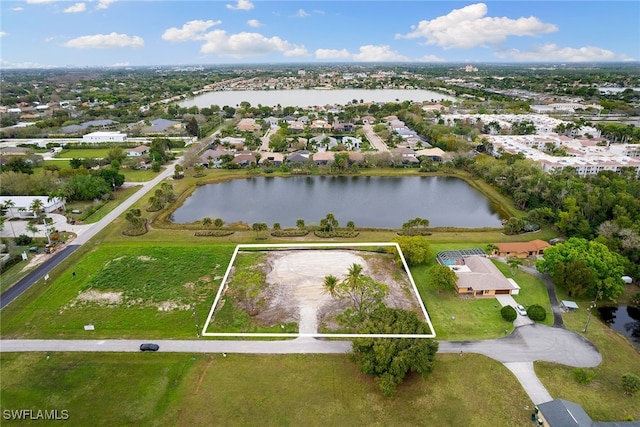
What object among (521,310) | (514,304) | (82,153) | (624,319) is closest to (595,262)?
(624,319)

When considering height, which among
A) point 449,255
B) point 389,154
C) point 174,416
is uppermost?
point 389,154

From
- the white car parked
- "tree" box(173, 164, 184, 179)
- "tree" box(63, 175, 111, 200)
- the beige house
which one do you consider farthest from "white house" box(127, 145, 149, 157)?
the white car parked

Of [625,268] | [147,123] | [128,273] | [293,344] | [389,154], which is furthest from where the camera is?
[147,123]

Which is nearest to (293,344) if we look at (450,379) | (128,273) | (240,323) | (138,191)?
(240,323)

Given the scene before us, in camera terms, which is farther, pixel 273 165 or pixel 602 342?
pixel 273 165

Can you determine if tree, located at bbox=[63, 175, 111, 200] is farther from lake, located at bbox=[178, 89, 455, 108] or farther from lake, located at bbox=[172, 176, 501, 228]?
lake, located at bbox=[178, 89, 455, 108]

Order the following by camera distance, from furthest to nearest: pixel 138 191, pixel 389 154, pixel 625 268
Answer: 1. pixel 389 154
2. pixel 138 191
3. pixel 625 268

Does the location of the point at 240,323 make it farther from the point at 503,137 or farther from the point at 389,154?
the point at 503,137

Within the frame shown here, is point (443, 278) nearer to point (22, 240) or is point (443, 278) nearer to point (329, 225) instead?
point (329, 225)
